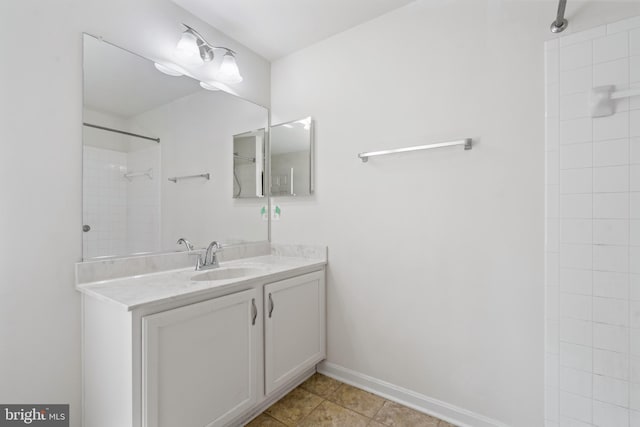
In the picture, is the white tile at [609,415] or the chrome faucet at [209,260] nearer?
the white tile at [609,415]

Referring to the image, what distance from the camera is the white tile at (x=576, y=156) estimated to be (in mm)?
1199

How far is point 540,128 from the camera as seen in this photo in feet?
4.33

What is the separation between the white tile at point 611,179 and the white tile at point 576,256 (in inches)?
9.7

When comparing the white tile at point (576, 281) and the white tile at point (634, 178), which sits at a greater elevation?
the white tile at point (634, 178)

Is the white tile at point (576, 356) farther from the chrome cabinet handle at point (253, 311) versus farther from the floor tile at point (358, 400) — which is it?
the chrome cabinet handle at point (253, 311)

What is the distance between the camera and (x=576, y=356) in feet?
4.00

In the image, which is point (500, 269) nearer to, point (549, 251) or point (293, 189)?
point (549, 251)

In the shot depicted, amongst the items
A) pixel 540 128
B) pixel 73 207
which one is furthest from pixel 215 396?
pixel 540 128

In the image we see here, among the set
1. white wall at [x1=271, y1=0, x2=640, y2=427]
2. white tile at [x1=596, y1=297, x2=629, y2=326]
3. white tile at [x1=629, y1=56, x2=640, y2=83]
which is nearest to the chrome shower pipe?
white wall at [x1=271, y1=0, x2=640, y2=427]

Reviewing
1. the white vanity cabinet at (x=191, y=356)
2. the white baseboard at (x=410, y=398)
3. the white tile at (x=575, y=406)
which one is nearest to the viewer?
the white vanity cabinet at (x=191, y=356)

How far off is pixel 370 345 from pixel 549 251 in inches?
44.5

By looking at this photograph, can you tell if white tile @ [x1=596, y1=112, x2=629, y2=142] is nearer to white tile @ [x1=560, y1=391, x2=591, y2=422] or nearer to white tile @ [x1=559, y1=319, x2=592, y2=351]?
white tile @ [x1=559, y1=319, x2=592, y2=351]

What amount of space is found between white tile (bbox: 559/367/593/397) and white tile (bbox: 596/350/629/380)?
0.05m

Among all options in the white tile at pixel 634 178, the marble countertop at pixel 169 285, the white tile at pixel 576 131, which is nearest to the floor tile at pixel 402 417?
the marble countertop at pixel 169 285
